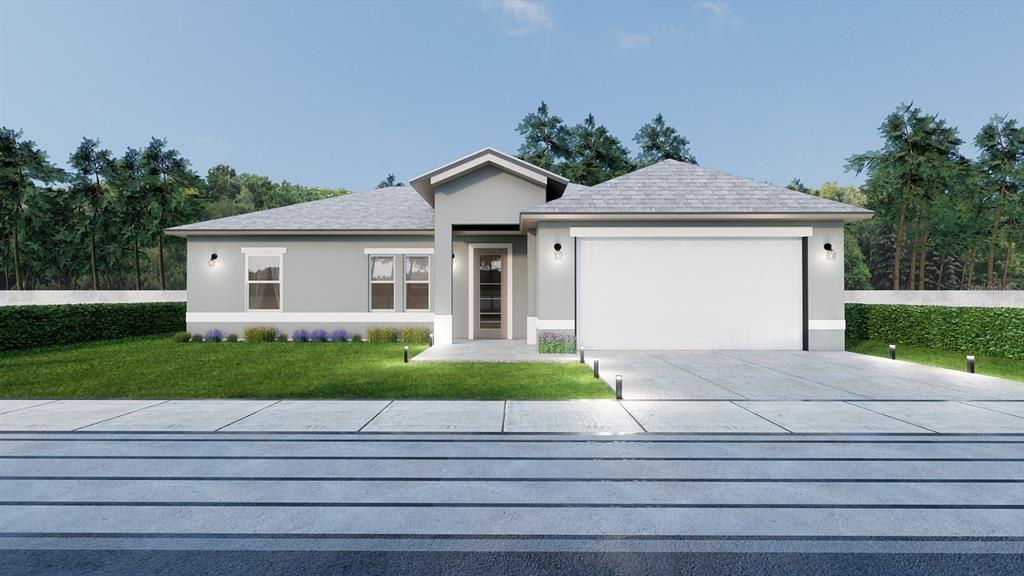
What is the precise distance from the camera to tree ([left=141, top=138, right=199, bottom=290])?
1332 inches

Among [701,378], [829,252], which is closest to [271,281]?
[701,378]

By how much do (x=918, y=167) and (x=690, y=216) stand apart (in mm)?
28579

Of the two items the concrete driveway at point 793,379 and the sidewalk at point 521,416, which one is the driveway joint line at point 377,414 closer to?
the sidewalk at point 521,416

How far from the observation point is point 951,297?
27609 millimetres

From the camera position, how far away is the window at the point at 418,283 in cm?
1756

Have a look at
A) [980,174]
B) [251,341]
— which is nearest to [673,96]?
[980,174]

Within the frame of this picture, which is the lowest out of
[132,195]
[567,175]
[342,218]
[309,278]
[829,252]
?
[309,278]

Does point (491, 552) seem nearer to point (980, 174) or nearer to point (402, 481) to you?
point (402, 481)

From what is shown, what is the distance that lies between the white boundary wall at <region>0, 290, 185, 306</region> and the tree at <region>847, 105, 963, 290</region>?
43.6 metres

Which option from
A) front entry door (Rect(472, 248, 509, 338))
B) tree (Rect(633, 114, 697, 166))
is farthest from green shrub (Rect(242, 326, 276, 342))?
tree (Rect(633, 114, 697, 166))

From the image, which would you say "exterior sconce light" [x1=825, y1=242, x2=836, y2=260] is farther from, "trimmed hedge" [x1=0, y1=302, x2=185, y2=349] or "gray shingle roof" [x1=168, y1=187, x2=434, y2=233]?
"trimmed hedge" [x1=0, y1=302, x2=185, y2=349]

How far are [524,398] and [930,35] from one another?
3144 inches

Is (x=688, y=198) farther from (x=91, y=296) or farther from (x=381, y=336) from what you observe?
(x=91, y=296)

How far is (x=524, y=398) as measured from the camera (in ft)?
25.5
